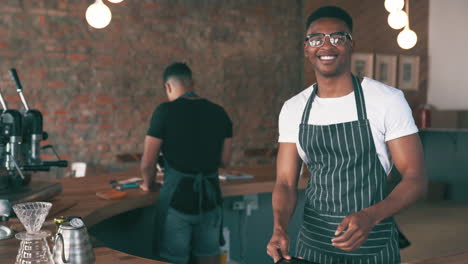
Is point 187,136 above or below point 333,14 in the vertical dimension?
below

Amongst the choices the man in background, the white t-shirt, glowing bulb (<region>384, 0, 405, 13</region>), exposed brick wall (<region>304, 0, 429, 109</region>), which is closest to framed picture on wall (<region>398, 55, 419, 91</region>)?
exposed brick wall (<region>304, 0, 429, 109</region>)

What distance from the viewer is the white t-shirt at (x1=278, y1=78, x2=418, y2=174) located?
5.65ft

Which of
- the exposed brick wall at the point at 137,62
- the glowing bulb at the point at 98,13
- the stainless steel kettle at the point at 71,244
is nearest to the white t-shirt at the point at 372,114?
the stainless steel kettle at the point at 71,244

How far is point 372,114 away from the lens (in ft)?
5.82

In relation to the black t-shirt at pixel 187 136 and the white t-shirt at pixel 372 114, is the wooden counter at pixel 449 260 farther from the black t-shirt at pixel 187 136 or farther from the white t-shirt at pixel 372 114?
the black t-shirt at pixel 187 136

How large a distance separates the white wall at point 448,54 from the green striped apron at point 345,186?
693cm

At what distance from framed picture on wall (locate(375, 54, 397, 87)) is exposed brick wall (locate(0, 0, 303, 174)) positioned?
157 cm

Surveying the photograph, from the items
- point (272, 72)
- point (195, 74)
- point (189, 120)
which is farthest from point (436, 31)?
point (189, 120)

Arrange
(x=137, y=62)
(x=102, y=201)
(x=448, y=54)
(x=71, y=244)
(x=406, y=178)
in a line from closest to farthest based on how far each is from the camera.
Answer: (x=71, y=244) < (x=406, y=178) < (x=102, y=201) < (x=137, y=62) < (x=448, y=54)

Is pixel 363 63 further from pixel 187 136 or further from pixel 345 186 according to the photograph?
pixel 345 186

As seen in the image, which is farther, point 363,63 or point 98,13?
point 363,63

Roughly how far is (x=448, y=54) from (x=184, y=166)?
21.9 feet

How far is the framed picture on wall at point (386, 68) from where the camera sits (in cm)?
737

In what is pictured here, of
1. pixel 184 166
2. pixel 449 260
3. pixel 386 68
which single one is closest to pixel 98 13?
pixel 184 166
